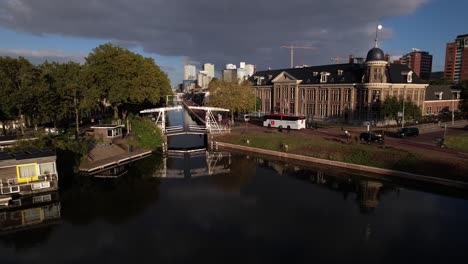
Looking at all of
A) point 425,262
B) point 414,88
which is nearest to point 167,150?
point 425,262

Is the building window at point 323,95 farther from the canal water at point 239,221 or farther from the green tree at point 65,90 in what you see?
the green tree at point 65,90

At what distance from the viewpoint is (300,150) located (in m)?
46.7

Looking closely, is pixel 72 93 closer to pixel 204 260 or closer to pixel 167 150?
pixel 167 150

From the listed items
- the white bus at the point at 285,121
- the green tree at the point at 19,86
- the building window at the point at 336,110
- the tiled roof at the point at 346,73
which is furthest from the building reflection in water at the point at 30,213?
the tiled roof at the point at 346,73

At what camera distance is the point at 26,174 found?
30.1 meters

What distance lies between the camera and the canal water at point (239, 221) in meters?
20.3

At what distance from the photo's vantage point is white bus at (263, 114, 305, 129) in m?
61.1

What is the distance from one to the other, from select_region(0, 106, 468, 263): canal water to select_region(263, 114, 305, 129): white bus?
934 inches

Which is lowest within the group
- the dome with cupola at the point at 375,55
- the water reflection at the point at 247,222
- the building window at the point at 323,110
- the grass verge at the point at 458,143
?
the water reflection at the point at 247,222

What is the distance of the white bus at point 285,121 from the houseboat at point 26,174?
1617 inches

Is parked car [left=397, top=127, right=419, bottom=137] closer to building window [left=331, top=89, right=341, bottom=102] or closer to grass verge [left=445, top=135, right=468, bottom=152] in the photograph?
grass verge [left=445, top=135, right=468, bottom=152]

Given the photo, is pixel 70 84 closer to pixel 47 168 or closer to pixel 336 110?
pixel 47 168

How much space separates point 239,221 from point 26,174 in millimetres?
20716

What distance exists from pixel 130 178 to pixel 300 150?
2379cm
